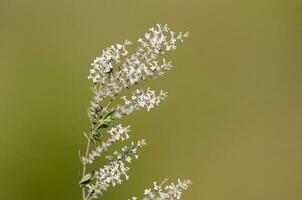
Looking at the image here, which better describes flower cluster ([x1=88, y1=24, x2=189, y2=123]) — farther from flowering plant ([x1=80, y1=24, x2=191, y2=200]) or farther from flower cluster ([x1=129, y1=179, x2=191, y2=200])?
flower cluster ([x1=129, y1=179, x2=191, y2=200])

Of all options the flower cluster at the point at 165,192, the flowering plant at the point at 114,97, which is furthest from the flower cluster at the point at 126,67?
the flower cluster at the point at 165,192

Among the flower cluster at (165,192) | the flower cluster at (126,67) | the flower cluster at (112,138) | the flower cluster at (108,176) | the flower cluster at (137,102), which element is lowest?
the flower cluster at (165,192)

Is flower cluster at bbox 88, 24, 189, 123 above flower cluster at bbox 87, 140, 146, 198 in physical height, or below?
above

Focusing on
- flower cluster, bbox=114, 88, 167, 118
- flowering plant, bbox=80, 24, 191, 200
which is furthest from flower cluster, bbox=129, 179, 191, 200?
flower cluster, bbox=114, 88, 167, 118

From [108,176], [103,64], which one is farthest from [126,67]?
[108,176]

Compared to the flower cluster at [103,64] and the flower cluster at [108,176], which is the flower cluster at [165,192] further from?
the flower cluster at [103,64]

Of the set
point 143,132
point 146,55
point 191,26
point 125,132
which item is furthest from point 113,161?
point 191,26

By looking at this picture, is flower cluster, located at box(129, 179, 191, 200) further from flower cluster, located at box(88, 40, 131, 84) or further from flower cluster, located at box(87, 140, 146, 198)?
flower cluster, located at box(88, 40, 131, 84)

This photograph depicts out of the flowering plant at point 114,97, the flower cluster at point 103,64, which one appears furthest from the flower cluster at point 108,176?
the flower cluster at point 103,64

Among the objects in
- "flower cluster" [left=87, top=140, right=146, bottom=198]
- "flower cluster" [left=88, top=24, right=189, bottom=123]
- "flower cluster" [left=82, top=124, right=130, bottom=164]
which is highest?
"flower cluster" [left=88, top=24, right=189, bottom=123]

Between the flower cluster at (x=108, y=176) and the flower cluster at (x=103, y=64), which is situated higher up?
the flower cluster at (x=103, y=64)

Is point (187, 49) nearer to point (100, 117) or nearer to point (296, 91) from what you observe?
point (296, 91)

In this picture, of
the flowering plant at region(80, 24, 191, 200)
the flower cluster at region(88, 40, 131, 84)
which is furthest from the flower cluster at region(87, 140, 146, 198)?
the flower cluster at region(88, 40, 131, 84)
